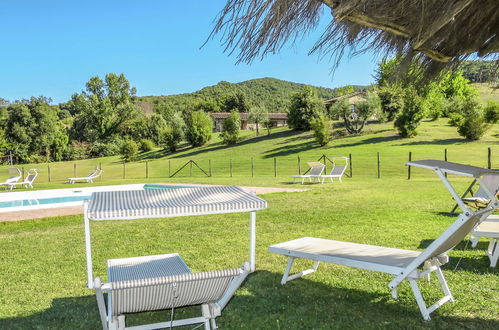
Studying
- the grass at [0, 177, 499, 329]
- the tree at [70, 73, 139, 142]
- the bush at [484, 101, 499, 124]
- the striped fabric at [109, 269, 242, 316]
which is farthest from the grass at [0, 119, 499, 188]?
the striped fabric at [109, 269, 242, 316]

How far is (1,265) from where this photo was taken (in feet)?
16.0

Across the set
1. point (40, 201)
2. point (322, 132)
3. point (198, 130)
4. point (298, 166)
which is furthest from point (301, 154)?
point (40, 201)

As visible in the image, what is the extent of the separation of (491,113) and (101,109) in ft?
144

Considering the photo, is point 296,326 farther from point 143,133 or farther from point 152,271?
point 143,133

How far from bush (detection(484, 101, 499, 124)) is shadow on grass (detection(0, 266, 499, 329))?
33756 mm

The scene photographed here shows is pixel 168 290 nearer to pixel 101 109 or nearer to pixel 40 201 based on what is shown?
pixel 40 201

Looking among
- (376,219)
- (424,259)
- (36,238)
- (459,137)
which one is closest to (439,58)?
(424,259)

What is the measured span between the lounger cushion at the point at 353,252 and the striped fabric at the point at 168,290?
130cm

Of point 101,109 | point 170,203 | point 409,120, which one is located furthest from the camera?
point 101,109

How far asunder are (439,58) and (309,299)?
83.7 inches

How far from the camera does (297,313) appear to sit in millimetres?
3160

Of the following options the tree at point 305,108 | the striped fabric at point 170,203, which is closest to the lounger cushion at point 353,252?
the striped fabric at point 170,203

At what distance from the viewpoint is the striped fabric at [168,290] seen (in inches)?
81.8

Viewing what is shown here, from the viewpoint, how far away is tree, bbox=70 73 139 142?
172ft
